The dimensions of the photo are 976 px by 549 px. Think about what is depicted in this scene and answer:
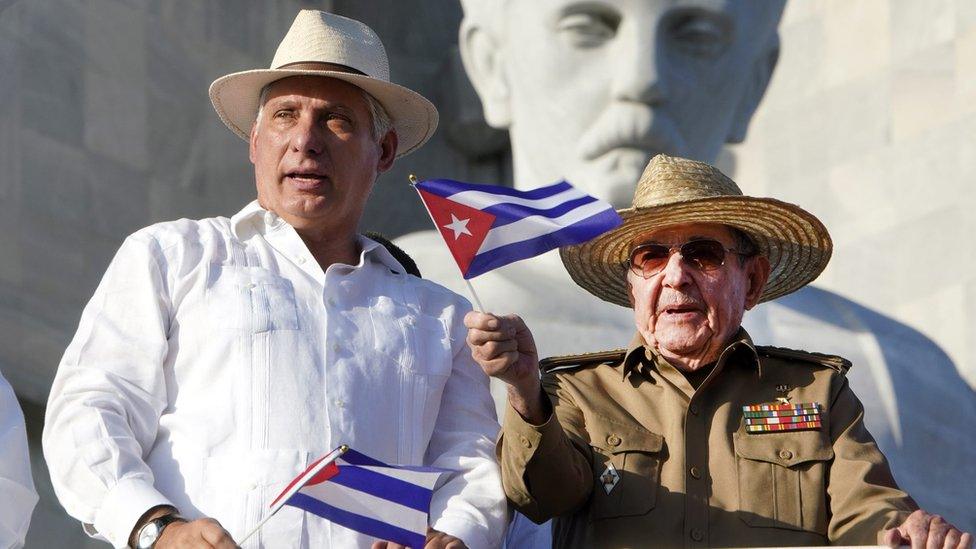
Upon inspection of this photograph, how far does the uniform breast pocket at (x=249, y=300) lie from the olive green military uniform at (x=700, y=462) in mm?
A: 640

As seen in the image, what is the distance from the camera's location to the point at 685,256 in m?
6.95

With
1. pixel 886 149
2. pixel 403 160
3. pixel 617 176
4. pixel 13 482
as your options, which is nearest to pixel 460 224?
pixel 13 482

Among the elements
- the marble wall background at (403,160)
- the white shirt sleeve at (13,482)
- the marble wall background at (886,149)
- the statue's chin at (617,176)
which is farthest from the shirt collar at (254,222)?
the marble wall background at (886,149)

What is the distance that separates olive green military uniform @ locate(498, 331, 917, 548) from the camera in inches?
259

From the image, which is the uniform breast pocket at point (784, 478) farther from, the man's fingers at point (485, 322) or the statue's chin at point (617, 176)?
the statue's chin at point (617, 176)

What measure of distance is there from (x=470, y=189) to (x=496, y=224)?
13cm

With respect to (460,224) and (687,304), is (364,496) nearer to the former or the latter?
(460,224)

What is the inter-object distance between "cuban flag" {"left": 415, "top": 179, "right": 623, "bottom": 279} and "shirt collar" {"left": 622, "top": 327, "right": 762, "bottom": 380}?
13.7 inches

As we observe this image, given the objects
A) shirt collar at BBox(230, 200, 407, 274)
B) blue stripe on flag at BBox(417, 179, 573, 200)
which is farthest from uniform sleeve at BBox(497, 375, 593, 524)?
shirt collar at BBox(230, 200, 407, 274)

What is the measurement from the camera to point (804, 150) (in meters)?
13.8

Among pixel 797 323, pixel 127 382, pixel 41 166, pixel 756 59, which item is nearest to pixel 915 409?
pixel 797 323

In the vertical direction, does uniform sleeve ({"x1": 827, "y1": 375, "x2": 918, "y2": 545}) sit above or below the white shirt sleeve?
above

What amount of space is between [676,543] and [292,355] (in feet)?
3.49

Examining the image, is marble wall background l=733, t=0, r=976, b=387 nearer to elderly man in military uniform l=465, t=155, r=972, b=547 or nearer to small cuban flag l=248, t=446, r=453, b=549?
elderly man in military uniform l=465, t=155, r=972, b=547
